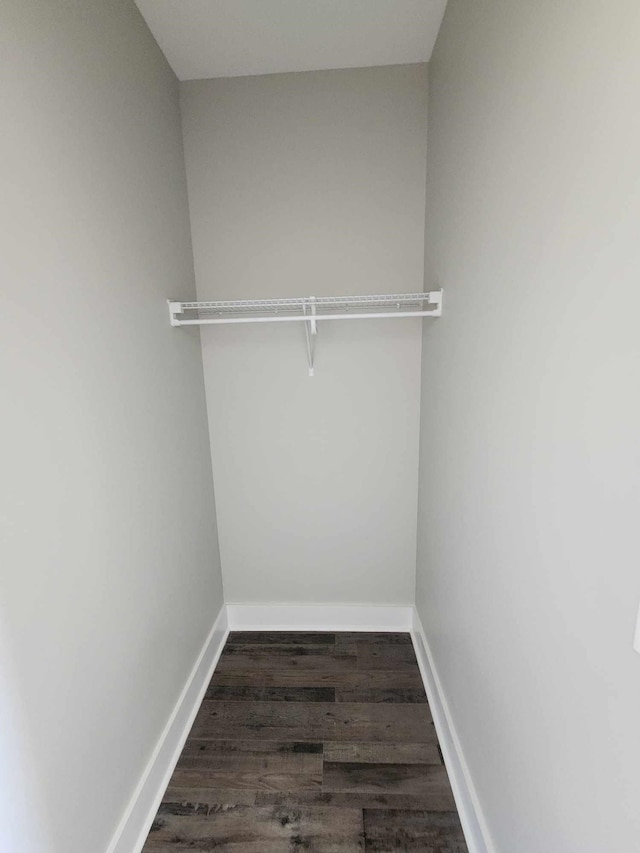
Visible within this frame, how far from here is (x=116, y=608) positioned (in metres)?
1.35

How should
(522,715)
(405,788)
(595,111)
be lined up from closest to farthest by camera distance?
(595,111)
(522,715)
(405,788)

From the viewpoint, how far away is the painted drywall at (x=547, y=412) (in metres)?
0.67

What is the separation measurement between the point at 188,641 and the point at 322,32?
2.54 m

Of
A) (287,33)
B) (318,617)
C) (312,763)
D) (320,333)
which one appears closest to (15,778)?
(312,763)

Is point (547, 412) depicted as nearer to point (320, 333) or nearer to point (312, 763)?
point (320, 333)

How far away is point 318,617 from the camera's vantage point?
2.47 meters

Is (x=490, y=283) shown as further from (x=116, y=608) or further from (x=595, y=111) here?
(x=116, y=608)

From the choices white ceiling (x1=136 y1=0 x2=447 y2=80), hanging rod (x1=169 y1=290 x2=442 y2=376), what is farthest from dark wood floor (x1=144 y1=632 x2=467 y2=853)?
white ceiling (x1=136 y1=0 x2=447 y2=80)

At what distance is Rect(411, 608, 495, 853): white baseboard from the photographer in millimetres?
1356

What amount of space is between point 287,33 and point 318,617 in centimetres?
267

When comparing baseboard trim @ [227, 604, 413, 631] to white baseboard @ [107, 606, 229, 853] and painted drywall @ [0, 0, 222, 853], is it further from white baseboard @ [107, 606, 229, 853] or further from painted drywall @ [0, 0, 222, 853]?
painted drywall @ [0, 0, 222, 853]

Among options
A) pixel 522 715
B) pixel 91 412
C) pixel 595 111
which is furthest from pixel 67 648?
pixel 595 111

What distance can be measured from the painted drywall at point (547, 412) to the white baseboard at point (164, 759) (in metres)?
1.09

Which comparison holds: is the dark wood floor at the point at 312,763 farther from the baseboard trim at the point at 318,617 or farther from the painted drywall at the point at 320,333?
the painted drywall at the point at 320,333
